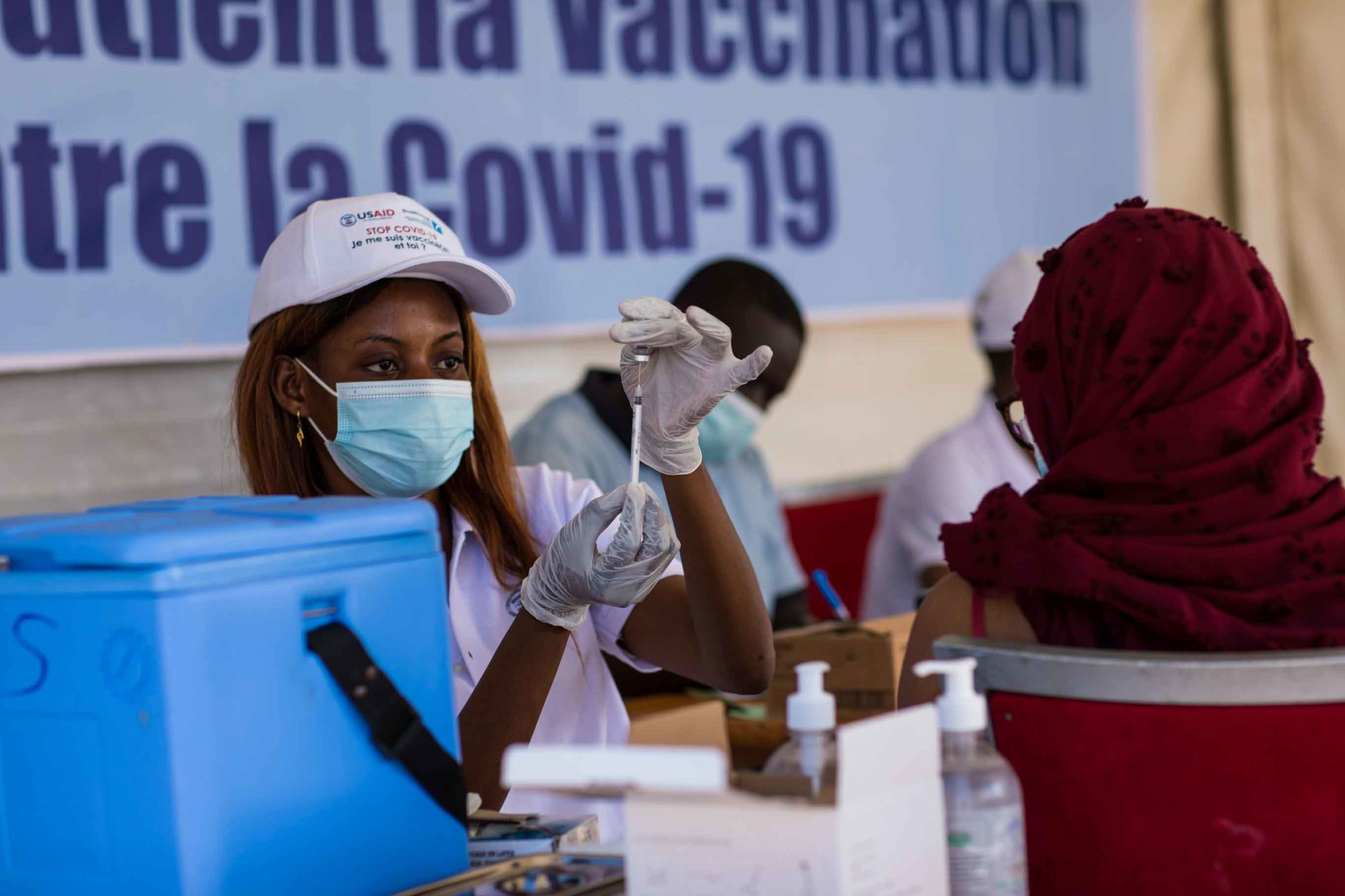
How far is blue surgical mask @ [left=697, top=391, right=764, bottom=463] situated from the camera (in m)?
2.78

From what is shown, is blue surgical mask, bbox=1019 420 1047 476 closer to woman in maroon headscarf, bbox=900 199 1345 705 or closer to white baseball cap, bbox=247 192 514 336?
woman in maroon headscarf, bbox=900 199 1345 705

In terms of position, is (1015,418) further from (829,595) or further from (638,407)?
(829,595)

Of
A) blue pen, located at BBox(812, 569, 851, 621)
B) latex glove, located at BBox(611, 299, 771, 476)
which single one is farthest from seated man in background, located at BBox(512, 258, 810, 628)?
latex glove, located at BBox(611, 299, 771, 476)

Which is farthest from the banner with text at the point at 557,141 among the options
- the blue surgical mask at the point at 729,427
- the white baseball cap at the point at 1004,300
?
the blue surgical mask at the point at 729,427

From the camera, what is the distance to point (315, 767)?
102cm

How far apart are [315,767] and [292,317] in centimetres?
84

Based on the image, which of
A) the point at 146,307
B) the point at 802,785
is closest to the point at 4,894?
the point at 802,785

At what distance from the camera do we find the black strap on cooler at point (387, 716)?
3.36 feet

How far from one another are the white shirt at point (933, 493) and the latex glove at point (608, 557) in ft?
5.65

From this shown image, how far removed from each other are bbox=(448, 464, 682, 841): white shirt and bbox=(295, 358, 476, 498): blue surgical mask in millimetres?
94

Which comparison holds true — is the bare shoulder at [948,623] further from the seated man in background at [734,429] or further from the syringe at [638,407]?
the seated man in background at [734,429]

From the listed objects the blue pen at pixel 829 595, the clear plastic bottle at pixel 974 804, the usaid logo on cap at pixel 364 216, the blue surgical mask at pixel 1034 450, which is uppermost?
the usaid logo on cap at pixel 364 216

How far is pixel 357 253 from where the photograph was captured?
1678 millimetres

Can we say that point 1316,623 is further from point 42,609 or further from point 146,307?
point 146,307
